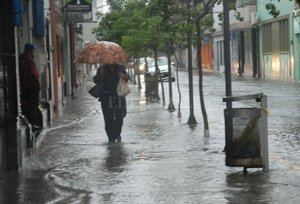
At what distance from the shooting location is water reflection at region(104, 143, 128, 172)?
408 inches

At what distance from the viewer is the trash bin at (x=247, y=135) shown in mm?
9414

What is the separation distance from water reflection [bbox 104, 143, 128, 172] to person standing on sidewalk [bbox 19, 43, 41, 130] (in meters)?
1.65

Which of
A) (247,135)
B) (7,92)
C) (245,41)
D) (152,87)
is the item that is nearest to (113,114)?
(7,92)

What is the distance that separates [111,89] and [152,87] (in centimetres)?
1270

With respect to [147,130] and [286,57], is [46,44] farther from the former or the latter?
[286,57]

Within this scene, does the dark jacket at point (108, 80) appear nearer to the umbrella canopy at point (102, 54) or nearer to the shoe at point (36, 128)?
the umbrella canopy at point (102, 54)

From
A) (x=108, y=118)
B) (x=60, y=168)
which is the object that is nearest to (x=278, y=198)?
(x=60, y=168)

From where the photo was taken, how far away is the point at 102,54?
44.8 ft

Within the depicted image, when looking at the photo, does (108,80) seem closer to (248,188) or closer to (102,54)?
(102,54)

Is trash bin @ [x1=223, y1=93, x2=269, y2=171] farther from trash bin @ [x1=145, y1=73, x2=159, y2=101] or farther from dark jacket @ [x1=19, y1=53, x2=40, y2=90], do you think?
trash bin @ [x1=145, y1=73, x2=159, y2=101]

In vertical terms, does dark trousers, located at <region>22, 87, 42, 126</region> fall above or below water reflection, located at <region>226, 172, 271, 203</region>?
above

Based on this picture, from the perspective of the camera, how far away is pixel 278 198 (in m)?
7.88

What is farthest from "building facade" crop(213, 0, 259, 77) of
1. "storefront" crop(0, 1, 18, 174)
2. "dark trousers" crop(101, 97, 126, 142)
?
"storefront" crop(0, 1, 18, 174)

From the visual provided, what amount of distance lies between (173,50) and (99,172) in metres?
12.7
